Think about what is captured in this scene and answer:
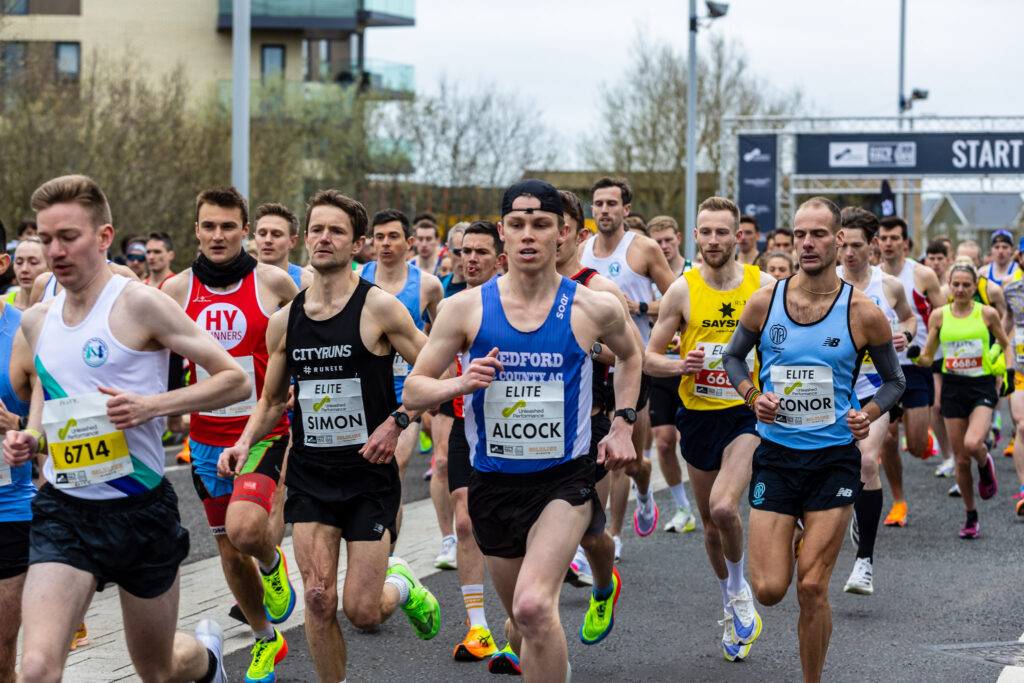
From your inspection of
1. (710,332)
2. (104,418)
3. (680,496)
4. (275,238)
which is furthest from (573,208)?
(680,496)

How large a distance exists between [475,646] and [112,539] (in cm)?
255

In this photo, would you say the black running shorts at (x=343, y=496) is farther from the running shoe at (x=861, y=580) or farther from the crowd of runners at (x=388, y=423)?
the running shoe at (x=861, y=580)

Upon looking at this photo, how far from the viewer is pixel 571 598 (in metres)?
8.00

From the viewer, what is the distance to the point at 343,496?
221 inches

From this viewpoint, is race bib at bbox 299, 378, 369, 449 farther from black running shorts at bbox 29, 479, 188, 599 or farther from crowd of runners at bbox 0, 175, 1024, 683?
black running shorts at bbox 29, 479, 188, 599

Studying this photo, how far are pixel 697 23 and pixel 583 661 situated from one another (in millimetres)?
20393

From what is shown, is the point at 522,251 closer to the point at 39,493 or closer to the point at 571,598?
the point at 39,493

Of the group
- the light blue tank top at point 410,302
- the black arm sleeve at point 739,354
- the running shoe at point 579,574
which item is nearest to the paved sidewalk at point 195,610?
the running shoe at point 579,574

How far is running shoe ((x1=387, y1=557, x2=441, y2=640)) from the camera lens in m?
6.40

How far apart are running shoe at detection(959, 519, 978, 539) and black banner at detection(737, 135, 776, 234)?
18.8m

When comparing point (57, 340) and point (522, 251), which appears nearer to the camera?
point (57, 340)

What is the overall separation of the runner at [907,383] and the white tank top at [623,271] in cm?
206

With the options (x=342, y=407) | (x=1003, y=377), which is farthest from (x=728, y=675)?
(x=1003, y=377)

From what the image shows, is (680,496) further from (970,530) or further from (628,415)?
(628,415)
